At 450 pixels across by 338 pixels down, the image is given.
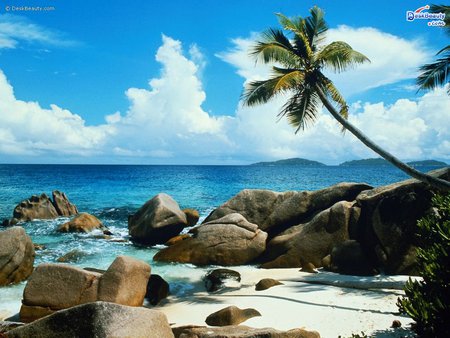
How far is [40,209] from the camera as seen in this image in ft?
100

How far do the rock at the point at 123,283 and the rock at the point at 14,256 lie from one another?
17.3 ft

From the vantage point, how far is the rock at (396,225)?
1209 cm

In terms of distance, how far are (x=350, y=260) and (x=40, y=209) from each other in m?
26.3

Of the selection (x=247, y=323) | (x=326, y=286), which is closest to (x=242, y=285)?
(x=326, y=286)

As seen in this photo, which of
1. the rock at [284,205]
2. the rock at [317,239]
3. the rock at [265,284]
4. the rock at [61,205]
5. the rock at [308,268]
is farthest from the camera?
the rock at [61,205]

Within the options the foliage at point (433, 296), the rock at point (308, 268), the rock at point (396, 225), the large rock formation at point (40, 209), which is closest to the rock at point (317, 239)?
the rock at point (308, 268)

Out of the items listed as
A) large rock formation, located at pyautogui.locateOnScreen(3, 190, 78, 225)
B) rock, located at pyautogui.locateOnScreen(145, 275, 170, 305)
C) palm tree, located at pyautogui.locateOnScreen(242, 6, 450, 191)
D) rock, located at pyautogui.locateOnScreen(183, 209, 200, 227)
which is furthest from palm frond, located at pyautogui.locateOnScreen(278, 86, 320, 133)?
large rock formation, located at pyautogui.locateOnScreen(3, 190, 78, 225)

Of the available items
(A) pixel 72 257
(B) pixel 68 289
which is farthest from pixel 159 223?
(B) pixel 68 289

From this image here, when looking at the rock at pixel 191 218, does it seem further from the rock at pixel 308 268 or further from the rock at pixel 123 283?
the rock at pixel 123 283

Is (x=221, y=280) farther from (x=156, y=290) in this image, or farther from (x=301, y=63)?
(x=301, y=63)

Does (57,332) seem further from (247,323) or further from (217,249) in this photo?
(217,249)

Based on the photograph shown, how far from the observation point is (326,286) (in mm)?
11500

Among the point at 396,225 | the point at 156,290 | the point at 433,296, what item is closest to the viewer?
the point at 433,296

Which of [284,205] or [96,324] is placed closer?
[96,324]
